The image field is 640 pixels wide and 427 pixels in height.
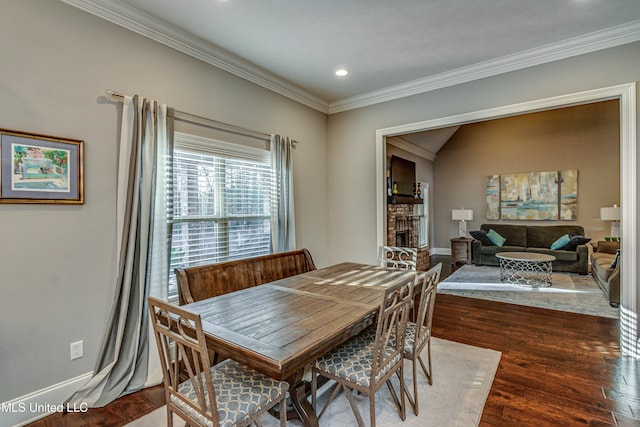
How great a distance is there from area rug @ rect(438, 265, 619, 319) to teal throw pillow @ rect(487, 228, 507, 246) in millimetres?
1025

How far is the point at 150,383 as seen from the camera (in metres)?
2.36

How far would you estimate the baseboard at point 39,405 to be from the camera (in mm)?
1878

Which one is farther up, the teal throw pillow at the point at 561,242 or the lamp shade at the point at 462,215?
the lamp shade at the point at 462,215

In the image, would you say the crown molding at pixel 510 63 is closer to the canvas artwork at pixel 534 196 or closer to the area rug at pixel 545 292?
the area rug at pixel 545 292

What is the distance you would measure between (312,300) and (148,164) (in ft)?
5.48

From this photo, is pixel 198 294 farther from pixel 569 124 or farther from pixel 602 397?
pixel 569 124

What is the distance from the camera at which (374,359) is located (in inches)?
64.2

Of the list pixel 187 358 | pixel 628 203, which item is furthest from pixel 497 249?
pixel 187 358

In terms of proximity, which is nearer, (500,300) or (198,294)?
(198,294)

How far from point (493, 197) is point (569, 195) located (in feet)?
4.86

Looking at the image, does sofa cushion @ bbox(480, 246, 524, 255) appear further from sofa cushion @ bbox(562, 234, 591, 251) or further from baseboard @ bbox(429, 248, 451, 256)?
baseboard @ bbox(429, 248, 451, 256)

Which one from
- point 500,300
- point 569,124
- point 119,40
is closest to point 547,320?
point 500,300

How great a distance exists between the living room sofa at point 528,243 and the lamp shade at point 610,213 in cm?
52

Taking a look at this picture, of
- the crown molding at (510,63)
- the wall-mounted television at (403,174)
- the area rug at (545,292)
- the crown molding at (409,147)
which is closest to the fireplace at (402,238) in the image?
the wall-mounted television at (403,174)
